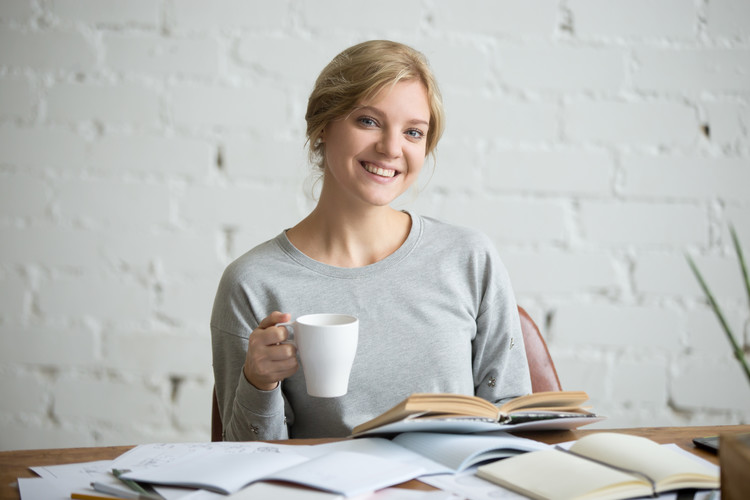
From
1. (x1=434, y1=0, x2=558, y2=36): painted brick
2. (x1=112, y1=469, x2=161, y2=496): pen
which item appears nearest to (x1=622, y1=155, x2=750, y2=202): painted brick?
(x1=434, y1=0, x2=558, y2=36): painted brick

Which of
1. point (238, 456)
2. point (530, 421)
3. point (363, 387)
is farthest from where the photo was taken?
point (363, 387)

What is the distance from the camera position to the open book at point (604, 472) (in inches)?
28.8

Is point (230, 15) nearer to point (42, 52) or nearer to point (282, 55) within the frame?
point (282, 55)

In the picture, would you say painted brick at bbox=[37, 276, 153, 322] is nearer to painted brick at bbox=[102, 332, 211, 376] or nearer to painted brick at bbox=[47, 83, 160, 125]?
painted brick at bbox=[102, 332, 211, 376]

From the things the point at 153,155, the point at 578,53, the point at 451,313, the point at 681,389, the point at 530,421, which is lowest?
the point at 681,389

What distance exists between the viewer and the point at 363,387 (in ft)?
4.09

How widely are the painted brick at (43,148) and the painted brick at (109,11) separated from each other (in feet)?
0.96

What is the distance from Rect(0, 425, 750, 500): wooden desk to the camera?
79 cm

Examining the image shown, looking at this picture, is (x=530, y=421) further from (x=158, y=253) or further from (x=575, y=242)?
(x=158, y=253)

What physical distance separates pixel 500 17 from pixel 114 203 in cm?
110

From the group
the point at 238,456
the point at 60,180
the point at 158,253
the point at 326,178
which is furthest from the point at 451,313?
the point at 60,180

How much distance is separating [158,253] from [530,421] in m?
1.18

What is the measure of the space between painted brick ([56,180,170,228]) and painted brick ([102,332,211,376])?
11.6 inches

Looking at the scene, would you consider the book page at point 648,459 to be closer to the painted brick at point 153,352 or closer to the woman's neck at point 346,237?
the woman's neck at point 346,237
